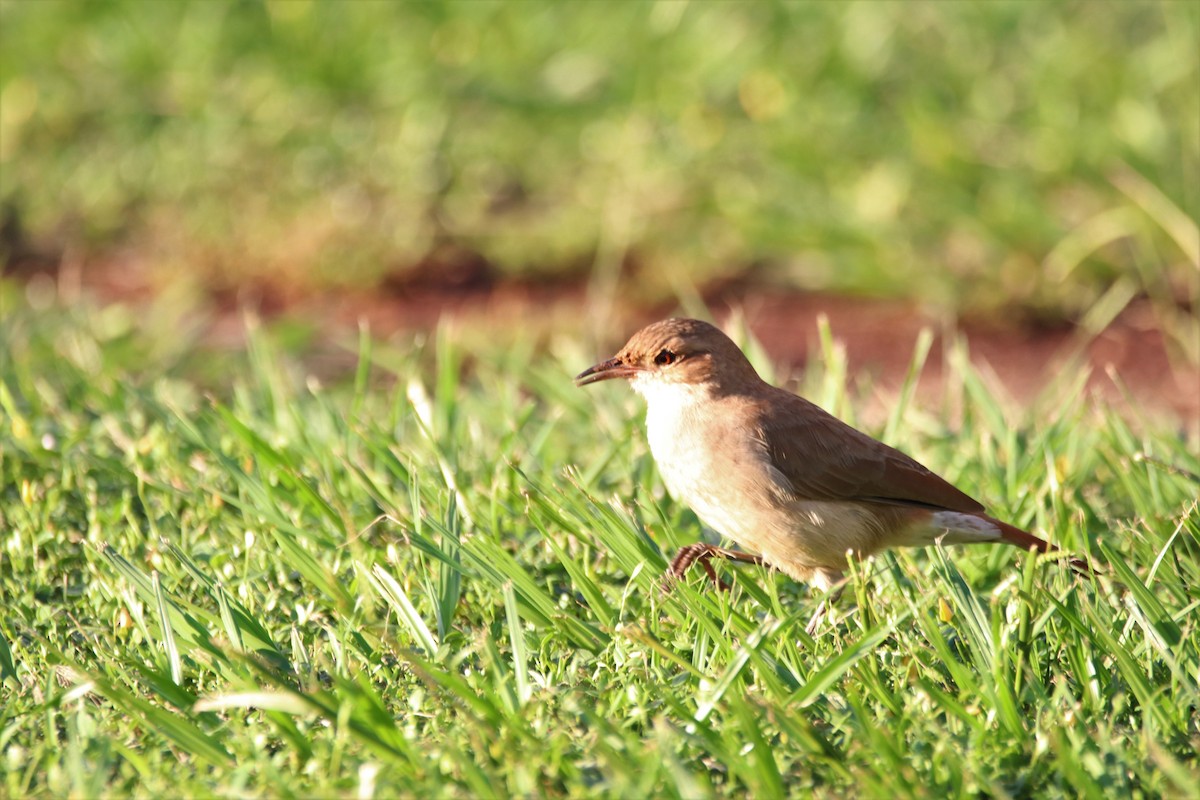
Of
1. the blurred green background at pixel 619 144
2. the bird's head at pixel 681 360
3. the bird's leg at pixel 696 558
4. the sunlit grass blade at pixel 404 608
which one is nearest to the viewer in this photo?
the sunlit grass blade at pixel 404 608

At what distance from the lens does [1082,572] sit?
3.78m

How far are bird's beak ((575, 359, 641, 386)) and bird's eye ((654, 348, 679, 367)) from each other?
0.25 ft

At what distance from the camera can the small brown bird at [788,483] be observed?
13.1 feet

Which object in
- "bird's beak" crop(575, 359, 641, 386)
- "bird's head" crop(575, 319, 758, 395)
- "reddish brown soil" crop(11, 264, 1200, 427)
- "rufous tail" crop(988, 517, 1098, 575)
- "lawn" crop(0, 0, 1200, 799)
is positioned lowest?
"reddish brown soil" crop(11, 264, 1200, 427)

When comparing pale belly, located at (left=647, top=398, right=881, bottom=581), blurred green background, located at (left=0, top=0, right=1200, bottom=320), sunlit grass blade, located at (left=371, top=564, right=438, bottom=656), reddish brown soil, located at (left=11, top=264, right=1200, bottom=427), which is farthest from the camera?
blurred green background, located at (left=0, top=0, right=1200, bottom=320)

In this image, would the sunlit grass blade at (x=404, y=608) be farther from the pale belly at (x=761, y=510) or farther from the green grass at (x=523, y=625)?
the pale belly at (x=761, y=510)

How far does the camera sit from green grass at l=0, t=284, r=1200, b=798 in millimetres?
2975

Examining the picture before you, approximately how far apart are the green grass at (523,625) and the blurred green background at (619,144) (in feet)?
8.67

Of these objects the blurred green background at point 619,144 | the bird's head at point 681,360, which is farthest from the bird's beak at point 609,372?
the blurred green background at point 619,144

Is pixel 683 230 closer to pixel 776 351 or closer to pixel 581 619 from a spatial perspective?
pixel 776 351

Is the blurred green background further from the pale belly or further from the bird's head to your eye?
the pale belly

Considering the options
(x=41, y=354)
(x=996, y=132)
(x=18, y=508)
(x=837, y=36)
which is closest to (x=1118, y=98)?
(x=996, y=132)

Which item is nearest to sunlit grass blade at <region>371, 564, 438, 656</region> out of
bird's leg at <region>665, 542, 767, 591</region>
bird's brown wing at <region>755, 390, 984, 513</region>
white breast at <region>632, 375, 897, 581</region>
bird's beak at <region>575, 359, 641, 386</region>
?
bird's leg at <region>665, 542, 767, 591</region>

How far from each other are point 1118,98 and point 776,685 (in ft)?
20.2
